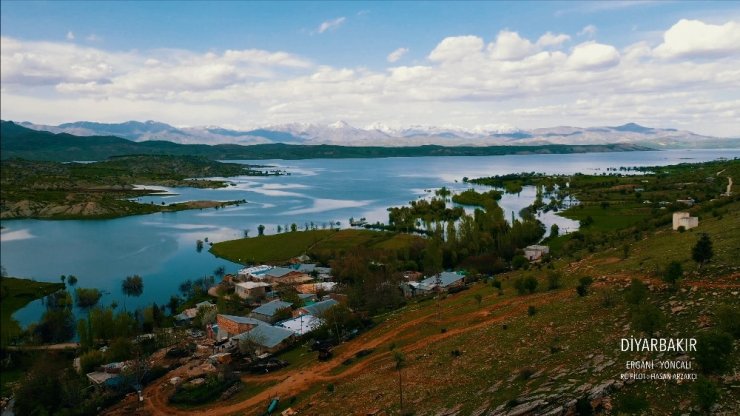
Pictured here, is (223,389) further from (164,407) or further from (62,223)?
(62,223)

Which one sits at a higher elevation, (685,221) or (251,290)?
(685,221)

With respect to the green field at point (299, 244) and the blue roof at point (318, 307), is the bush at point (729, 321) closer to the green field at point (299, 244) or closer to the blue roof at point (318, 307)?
the blue roof at point (318, 307)

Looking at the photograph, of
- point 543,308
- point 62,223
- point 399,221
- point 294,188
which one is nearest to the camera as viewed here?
point 543,308

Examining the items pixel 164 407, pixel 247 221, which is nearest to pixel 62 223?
pixel 247 221

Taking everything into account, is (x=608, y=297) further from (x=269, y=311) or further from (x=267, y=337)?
(x=269, y=311)

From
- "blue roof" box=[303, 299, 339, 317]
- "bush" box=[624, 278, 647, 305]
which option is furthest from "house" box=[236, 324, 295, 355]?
"bush" box=[624, 278, 647, 305]

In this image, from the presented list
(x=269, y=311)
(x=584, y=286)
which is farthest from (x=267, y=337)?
(x=584, y=286)
